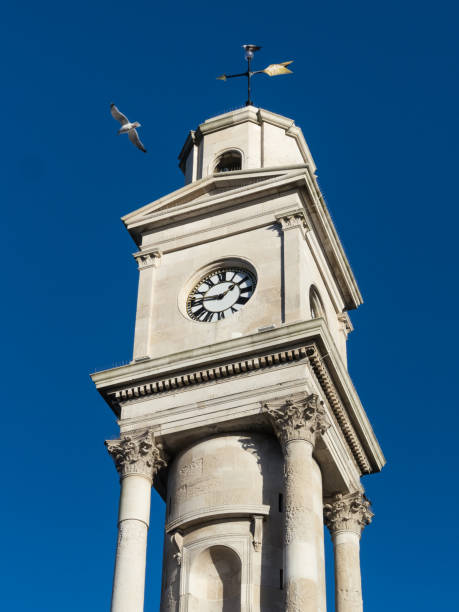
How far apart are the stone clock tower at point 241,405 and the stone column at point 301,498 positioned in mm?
52

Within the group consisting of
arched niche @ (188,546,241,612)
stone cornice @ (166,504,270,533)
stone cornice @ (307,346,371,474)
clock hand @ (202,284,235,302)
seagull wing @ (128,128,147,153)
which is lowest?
arched niche @ (188,546,241,612)

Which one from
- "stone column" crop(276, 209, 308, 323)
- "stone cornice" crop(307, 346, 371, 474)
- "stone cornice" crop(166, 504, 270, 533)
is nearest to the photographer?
"stone cornice" crop(166, 504, 270, 533)

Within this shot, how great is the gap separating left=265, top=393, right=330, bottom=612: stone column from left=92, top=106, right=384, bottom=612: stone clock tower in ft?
0.17

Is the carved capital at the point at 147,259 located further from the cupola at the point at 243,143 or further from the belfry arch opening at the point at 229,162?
the belfry arch opening at the point at 229,162

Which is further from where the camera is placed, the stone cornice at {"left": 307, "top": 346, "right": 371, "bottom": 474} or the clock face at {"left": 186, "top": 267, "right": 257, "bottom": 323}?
the clock face at {"left": 186, "top": 267, "right": 257, "bottom": 323}

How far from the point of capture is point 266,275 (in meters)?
53.4

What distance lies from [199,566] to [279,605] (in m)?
3.72

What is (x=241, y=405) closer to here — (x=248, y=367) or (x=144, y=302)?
(x=248, y=367)

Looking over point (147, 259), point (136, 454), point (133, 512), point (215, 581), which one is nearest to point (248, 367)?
point (136, 454)

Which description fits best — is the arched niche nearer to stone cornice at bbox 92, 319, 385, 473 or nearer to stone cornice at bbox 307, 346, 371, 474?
stone cornice at bbox 92, 319, 385, 473

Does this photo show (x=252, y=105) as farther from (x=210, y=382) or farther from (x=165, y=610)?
(x=165, y=610)

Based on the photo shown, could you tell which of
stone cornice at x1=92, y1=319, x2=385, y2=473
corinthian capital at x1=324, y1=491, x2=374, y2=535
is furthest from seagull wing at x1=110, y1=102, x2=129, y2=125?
corinthian capital at x1=324, y1=491, x2=374, y2=535

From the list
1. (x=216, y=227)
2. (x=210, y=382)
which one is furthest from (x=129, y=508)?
(x=216, y=227)

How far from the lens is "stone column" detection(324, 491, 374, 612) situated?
168 feet
